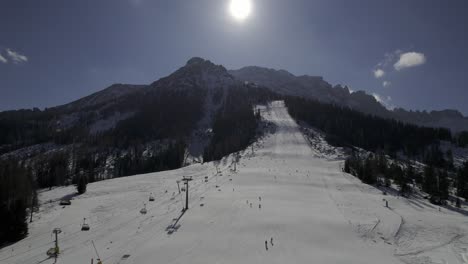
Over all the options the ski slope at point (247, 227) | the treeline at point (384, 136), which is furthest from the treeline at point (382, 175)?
the treeline at point (384, 136)

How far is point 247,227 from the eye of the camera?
3744 cm

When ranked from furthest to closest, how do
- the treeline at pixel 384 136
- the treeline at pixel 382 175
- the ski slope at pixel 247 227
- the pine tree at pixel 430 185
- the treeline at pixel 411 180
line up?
1. the treeline at pixel 384 136
2. the treeline at pixel 382 175
3. the pine tree at pixel 430 185
4. the treeline at pixel 411 180
5. the ski slope at pixel 247 227

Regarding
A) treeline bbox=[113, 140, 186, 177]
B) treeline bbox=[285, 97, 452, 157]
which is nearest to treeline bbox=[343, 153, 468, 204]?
treeline bbox=[285, 97, 452, 157]

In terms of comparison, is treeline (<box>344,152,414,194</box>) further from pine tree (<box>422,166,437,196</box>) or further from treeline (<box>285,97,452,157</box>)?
treeline (<box>285,97,452,157</box>)

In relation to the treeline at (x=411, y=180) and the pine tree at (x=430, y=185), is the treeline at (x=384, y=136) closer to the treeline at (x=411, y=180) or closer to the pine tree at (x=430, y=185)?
the treeline at (x=411, y=180)

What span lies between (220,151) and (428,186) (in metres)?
103

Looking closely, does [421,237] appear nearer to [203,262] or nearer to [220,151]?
[203,262]

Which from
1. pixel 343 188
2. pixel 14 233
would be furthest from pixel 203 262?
pixel 343 188

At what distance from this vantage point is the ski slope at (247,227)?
99.6 ft

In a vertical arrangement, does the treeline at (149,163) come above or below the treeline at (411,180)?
below

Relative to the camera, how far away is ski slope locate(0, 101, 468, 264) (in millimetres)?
30359

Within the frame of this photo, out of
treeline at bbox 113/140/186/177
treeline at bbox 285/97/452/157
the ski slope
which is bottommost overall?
treeline at bbox 113/140/186/177

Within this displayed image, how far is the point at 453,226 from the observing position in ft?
129

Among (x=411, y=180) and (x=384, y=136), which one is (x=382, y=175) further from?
(x=384, y=136)
